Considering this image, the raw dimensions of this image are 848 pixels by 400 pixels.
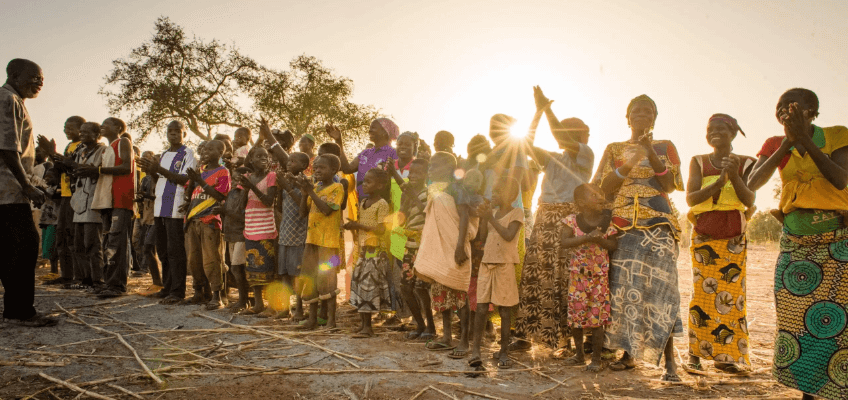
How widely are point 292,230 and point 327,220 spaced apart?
0.52 meters

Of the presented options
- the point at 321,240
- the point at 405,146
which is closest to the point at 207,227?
the point at 321,240

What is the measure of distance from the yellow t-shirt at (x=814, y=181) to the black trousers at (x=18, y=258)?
20.4 feet

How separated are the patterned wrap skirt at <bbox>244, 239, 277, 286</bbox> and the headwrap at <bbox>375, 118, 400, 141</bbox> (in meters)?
1.88

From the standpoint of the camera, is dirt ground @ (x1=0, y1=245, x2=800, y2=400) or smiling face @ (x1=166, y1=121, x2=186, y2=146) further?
smiling face @ (x1=166, y1=121, x2=186, y2=146)

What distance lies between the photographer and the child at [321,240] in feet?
17.4

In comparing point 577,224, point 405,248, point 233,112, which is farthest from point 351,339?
point 233,112

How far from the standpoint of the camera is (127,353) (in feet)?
13.4

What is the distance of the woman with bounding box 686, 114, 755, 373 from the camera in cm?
419

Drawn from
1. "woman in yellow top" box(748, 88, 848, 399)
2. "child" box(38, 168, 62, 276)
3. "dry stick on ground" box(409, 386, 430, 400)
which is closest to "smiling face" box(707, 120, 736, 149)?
"woman in yellow top" box(748, 88, 848, 399)

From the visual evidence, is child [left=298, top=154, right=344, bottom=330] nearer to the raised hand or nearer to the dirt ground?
the dirt ground

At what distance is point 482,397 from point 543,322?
142cm

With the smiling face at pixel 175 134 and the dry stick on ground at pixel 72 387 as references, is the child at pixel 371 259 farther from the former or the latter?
the smiling face at pixel 175 134

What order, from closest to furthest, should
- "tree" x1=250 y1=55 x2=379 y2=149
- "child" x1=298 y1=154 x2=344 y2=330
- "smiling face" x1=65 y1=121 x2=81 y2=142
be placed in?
"child" x1=298 y1=154 x2=344 y2=330, "smiling face" x1=65 y1=121 x2=81 y2=142, "tree" x1=250 y1=55 x2=379 y2=149

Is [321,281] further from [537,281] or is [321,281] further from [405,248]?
[537,281]
